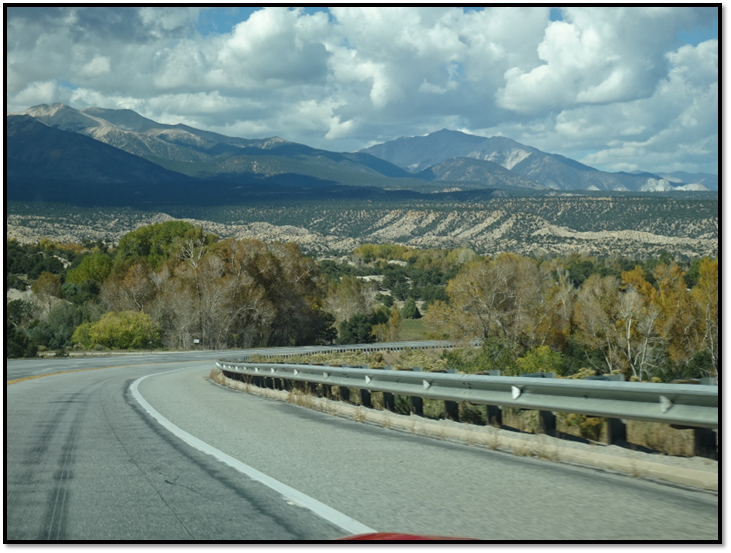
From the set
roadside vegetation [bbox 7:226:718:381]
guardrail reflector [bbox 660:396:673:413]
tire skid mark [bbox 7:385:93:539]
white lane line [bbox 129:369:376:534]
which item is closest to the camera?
white lane line [bbox 129:369:376:534]

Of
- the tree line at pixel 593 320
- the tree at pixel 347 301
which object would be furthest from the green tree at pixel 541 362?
the tree at pixel 347 301

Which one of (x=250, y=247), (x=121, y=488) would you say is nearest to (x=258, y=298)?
(x=250, y=247)

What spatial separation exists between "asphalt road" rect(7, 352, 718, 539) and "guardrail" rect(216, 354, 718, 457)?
0.67 metres

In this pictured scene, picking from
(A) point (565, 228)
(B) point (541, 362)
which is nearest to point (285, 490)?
(B) point (541, 362)

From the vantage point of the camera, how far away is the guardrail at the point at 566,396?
670 centimetres

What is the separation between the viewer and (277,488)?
23.0ft


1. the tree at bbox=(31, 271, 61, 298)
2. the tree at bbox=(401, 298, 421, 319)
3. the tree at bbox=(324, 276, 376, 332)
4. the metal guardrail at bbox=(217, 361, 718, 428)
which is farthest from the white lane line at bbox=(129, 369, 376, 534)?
the tree at bbox=(401, 298, 421, 319)

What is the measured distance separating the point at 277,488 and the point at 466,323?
5720 cm

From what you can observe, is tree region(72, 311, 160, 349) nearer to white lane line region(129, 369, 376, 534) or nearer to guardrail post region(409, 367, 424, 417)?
white lane line region(129, 369, 376, 534)

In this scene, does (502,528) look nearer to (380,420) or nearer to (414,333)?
(380,420)

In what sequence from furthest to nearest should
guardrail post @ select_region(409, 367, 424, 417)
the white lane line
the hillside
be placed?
the hillside, guardrail post @ select_region(409, 367, 424, 417), the white lane line

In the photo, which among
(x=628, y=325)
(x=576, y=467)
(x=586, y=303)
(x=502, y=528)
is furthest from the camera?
(x=586, y=303)

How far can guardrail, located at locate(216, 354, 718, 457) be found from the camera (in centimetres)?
670

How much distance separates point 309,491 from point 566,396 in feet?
10.3
